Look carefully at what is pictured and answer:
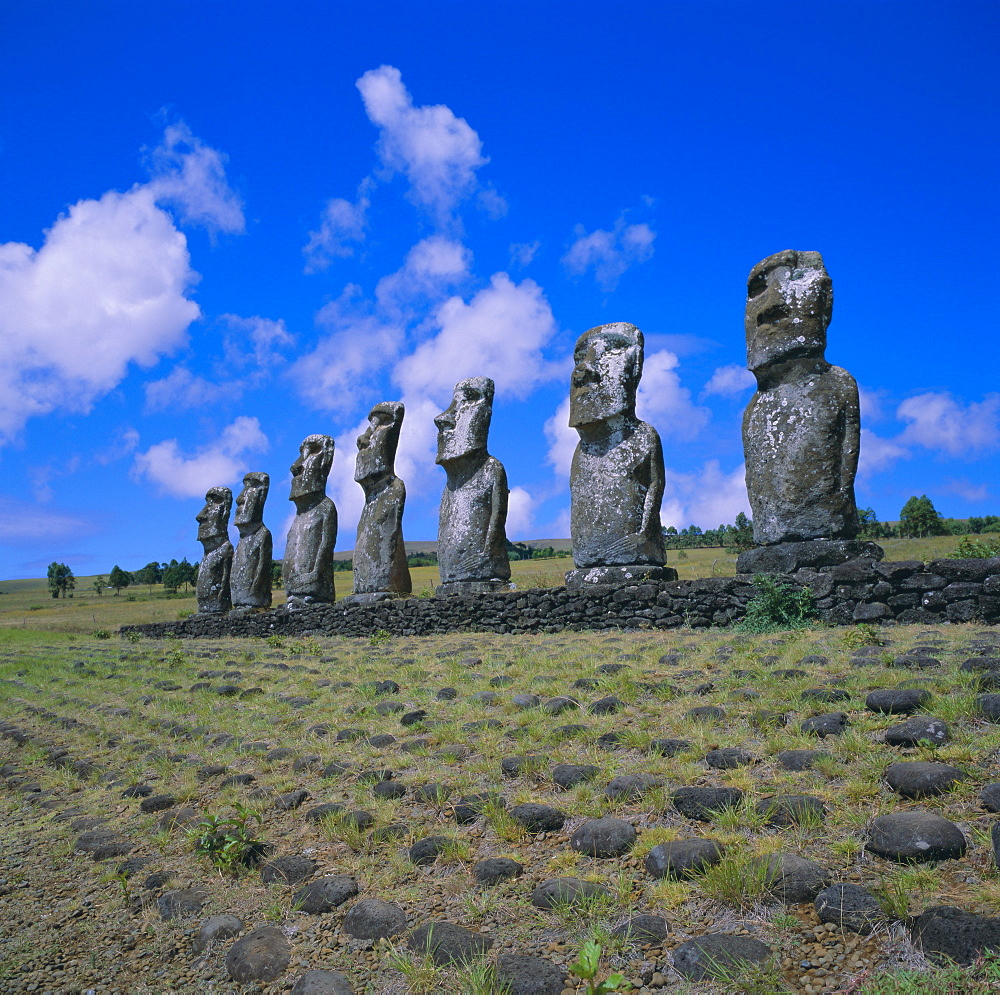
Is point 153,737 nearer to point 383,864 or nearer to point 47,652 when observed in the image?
point 383,864

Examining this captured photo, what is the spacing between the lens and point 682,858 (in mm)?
3377

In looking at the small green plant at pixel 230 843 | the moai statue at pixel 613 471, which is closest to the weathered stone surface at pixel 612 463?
the moai statue at pixel 613 471

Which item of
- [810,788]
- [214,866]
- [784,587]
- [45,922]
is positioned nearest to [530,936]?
[810,788]

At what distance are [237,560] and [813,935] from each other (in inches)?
723

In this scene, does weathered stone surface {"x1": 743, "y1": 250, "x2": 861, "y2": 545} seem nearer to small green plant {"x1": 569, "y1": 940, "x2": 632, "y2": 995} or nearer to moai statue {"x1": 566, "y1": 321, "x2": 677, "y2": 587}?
moai statue {"x1": 566, "y1": 321, "x2": 677, "y2": 587}

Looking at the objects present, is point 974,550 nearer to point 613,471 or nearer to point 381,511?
point 613,471

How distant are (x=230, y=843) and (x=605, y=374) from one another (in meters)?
8.54

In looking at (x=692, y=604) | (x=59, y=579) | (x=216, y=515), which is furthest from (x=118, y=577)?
(x=692, y=604)

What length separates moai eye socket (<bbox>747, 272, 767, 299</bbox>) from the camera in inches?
396

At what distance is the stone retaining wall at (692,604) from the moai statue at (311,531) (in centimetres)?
106

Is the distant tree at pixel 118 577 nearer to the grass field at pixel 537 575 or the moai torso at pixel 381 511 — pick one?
the grass field at pixel 537 575

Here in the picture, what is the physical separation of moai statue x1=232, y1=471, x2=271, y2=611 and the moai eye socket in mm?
13433

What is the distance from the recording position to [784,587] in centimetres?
868

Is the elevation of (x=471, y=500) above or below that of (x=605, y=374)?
below
